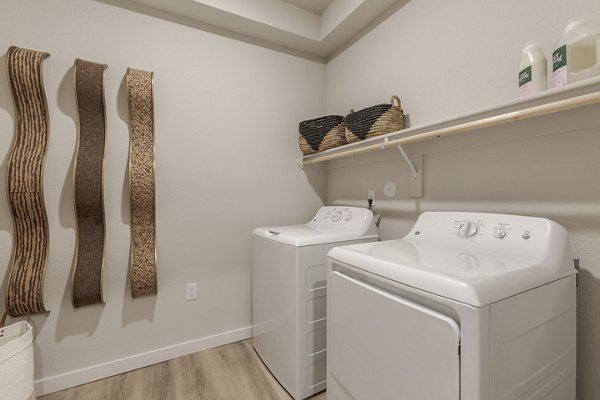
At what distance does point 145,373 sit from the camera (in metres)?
1.70

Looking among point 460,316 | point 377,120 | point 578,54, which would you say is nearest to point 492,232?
point 460,316

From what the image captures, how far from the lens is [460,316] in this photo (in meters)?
0.70

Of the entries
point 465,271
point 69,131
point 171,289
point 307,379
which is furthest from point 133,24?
point 307,379

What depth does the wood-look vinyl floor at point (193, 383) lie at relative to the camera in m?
1.51

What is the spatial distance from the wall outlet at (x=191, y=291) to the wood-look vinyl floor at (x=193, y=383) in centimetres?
38

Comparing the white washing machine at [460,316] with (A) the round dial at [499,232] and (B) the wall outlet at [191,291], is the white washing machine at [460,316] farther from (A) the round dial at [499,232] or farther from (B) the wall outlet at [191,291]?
(B) the wall outlet at [191,291]

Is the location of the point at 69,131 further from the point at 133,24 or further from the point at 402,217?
the point at 402,217

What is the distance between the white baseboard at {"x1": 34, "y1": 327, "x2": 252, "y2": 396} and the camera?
1.54 m

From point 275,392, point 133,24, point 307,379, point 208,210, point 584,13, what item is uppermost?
point 133,24

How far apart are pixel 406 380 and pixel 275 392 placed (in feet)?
3.25

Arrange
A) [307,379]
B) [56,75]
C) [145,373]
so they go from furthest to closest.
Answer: [145,373]
[56,75]
[307,379]

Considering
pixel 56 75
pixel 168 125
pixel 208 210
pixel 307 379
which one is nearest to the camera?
pixel 307 379

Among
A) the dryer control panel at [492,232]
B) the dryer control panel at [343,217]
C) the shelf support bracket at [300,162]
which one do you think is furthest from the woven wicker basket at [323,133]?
the dryer control panel at [492,232]

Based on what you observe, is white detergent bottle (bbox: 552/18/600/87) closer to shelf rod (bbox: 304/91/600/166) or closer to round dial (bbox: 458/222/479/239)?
shelf rod (bbox: 304/91/600/166)
